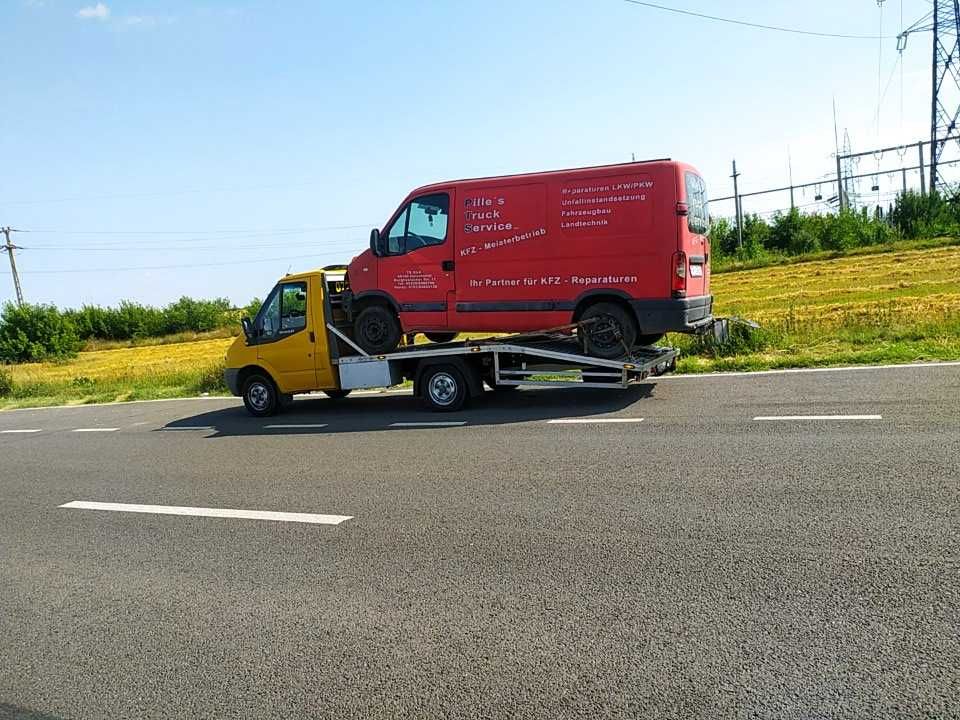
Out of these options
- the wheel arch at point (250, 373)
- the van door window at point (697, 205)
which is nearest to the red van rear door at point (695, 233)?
the van door window at point (697, 205)

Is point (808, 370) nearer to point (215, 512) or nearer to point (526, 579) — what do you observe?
point (526, 579)

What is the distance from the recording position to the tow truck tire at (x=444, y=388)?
10703 millimetres

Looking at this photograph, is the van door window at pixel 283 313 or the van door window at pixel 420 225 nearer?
the van door window at pixel 420 225

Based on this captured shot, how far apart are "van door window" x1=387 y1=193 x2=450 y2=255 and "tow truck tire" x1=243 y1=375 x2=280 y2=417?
10.3 ft

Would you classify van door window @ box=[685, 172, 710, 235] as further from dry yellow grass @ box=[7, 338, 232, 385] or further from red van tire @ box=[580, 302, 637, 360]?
dry yellow grass @ box=[7, 338, 232, 385]

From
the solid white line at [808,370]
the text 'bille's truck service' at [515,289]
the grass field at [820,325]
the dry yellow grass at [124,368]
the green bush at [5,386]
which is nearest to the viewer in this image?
the text 'bille's truck service' at [515,289]

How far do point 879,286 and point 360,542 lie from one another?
2366 centimetres

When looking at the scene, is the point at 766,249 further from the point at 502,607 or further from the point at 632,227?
the point at 502,607

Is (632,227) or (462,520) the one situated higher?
(632,227)

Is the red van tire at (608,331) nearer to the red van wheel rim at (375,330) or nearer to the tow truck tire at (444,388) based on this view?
the tow truck tire at (444,388)

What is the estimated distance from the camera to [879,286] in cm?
2467

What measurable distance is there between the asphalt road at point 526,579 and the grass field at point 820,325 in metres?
3.99

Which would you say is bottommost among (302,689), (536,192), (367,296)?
(302,689)

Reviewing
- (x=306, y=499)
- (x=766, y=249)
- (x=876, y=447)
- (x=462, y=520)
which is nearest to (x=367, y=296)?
(x=306, y=499)
